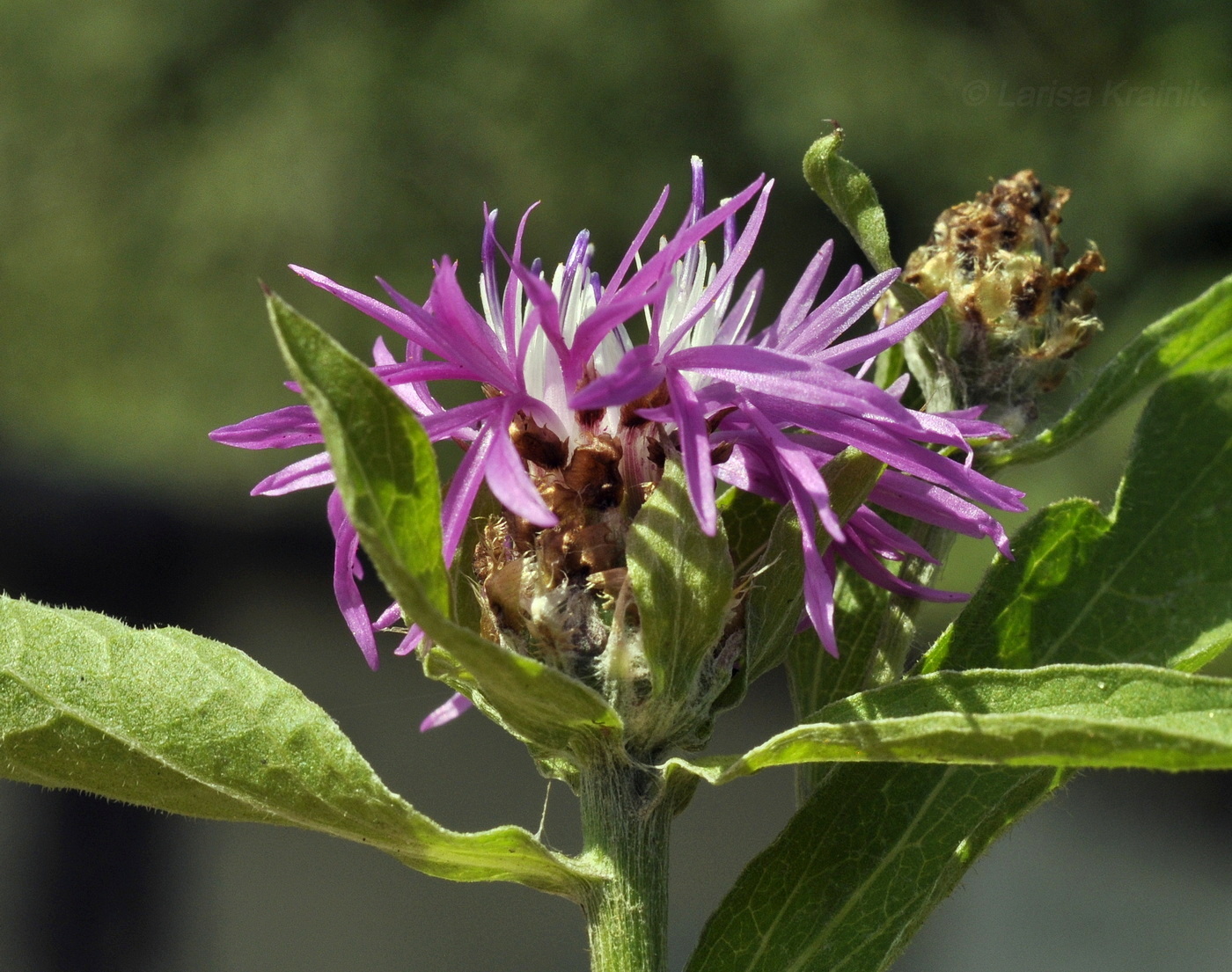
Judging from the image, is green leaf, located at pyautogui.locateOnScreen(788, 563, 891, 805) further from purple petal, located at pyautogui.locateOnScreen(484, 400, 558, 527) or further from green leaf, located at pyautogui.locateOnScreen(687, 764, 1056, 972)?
purple petal, located at pyautogui.locateOnScreen(484, 400, 558, 527)

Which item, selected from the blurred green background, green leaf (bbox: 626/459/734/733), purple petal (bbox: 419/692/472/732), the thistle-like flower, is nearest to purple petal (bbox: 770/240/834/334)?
the thistle-like flower

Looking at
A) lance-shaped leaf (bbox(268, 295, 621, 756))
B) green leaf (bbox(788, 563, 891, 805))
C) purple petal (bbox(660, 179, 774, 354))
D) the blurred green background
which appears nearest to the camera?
lance-shaped leaf (bbox(268, 295, 621, 756))

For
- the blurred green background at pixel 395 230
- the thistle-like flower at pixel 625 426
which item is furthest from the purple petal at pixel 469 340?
the blurred green background at pixel 395 230

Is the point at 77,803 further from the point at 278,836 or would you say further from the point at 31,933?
the point at 278,836

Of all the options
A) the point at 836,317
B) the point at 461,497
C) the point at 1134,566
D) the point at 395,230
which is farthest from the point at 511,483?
the point at 395,230

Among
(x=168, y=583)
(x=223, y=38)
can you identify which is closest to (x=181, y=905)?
(x=168, y=583)

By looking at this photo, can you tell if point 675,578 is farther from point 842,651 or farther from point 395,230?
point 395,230
